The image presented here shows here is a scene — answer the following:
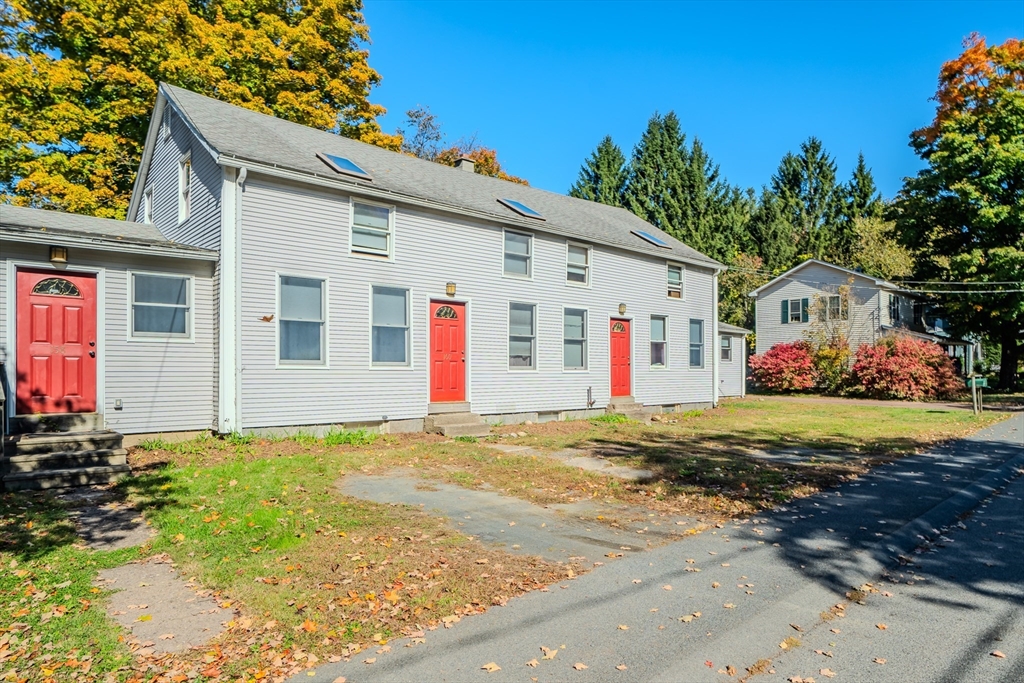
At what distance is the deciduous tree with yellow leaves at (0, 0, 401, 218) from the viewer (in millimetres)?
18891

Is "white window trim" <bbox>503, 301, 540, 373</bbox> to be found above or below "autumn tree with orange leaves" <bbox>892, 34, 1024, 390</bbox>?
below

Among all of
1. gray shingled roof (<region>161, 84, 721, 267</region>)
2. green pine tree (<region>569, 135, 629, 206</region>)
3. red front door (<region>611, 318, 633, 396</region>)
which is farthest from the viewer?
green pine tree (<region>569, 135, 629, 206</region>)

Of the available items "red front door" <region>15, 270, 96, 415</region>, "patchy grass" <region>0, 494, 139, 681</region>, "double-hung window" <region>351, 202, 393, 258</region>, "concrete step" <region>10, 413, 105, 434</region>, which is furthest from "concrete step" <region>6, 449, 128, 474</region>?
"double-hung window" <region>351, 202, 393, 258</region>

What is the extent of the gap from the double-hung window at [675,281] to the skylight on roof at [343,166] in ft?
34.6

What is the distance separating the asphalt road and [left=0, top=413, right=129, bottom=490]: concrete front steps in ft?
20.0

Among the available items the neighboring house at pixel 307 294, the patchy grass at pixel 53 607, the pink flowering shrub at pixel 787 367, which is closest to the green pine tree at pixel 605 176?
the pink flowering shrub at pixel 787 367

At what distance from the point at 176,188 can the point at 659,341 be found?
1348 centimetres

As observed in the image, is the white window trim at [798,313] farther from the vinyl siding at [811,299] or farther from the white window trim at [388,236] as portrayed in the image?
the white window trim at [388,236]

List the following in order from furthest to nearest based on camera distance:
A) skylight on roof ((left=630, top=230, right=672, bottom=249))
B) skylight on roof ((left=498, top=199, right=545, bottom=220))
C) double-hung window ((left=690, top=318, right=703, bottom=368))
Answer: double-hung window ((left=690, top=318, right=703, bottom=368)) → skylight on roof ((left=630, top=230, right=672, bottom=249)) → skylight on roof ((left=498, top=199, right=545, bottom=220))

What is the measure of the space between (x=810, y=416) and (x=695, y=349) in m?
3.99

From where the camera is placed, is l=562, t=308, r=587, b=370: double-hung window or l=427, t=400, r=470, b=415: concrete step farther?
l=562, t=308, r=587, b=370: double-hung window

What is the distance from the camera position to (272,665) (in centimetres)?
360

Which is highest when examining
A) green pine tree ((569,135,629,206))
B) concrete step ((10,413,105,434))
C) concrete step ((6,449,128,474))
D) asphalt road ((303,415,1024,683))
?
green pine tree ((569,135,629,206))

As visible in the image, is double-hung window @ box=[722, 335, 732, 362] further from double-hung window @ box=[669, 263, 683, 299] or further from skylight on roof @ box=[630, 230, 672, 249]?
skylight on roof @ box=[630, 230, 672, 249]
